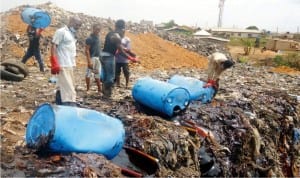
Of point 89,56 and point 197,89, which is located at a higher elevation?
point 89,56

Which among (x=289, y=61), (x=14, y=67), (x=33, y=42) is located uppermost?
(x=33, y=42)

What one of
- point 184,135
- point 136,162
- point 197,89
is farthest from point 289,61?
point 136,162

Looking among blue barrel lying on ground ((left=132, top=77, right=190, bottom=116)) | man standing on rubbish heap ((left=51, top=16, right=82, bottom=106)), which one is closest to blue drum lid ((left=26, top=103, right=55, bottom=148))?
man standing on rubbish heap ((left=51, top=16, right=82, bottom=106))

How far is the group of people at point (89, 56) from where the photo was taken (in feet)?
16.6

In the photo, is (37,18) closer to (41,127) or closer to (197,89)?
(197,89)

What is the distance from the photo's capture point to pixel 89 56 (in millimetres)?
6559

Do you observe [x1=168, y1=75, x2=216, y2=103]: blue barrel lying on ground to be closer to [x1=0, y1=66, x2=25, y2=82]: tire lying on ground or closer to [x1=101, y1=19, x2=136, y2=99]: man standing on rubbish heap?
[x1=101, y1=19, x2=136, y2=99]: man standing on rubbish heap

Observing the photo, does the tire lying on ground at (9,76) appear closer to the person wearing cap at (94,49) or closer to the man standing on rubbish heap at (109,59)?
the person wearing cap at (94,49)

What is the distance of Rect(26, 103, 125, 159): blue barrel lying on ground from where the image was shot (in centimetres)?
366

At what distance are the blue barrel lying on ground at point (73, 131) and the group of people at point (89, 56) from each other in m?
1.17

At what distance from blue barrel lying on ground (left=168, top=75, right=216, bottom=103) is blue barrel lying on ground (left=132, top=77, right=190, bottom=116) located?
2.32ft

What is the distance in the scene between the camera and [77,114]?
3799 millimetres

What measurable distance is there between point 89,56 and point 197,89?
6.25 ft

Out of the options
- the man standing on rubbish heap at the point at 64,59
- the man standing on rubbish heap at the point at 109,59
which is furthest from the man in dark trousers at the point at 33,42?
the man standing on rubbish heap at the point at 64,59
